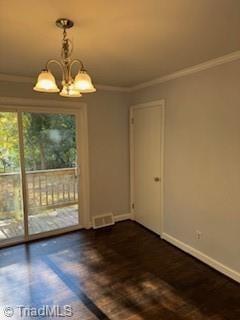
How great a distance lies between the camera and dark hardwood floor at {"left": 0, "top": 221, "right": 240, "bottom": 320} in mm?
2279

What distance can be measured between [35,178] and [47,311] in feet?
6.52

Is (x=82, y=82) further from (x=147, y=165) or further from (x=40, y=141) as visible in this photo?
(x=147, y=165)

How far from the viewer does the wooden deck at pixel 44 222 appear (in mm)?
3670

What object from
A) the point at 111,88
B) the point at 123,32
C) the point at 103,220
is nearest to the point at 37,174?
the point at 103,220

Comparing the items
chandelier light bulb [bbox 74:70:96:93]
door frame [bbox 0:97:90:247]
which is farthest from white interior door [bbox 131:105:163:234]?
chandelier light bulb [bbox 74:70:96:93]

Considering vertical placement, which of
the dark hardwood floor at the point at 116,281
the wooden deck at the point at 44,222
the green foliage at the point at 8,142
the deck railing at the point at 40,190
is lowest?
the dark hardwood floor at the point at 116,281

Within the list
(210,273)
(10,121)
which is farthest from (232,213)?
(10,121)

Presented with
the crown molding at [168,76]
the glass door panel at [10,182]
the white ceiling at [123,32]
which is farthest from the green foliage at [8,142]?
the white ceiling at [123,32]

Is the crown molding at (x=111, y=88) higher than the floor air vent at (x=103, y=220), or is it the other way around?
the crown molding at (x=111, y=88)

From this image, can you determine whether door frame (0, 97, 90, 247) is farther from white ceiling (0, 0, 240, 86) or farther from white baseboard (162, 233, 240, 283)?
white baseboard (162, 233, 240, 283)

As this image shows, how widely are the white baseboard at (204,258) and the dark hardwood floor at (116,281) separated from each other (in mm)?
Result: 65

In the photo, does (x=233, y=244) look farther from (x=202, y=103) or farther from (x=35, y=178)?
(x=35, y=178)

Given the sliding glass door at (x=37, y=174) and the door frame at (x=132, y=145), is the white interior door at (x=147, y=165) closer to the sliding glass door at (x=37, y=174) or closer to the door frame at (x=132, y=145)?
the door frame at (x=132, y=145)

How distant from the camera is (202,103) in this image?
2986 mm
